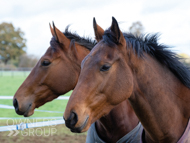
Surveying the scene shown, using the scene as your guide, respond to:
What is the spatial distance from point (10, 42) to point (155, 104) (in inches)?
1882

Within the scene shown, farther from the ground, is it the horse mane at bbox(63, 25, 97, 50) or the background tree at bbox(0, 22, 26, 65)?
the horse mane at bbox(63, 25, 97, 50)

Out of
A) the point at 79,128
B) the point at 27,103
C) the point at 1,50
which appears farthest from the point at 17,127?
the point at 1,50

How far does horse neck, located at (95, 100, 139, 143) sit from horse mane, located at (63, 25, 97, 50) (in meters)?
1.07

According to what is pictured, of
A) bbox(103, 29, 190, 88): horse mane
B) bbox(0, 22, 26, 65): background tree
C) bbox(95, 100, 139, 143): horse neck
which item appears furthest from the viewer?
bbox(0, 22, 26, 65): background tree

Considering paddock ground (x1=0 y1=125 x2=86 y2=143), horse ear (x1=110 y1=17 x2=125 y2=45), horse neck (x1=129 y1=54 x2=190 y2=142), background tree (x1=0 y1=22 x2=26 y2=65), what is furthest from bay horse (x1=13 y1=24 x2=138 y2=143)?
background tree (x1=0 y1=22 x2=26 y2=65)

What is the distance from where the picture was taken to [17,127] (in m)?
4.60

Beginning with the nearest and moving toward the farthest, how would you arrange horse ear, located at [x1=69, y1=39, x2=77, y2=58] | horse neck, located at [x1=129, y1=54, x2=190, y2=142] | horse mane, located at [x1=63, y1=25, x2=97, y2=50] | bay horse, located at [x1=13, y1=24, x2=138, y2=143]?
horse neck, located at [x1=129, y1=54, x2=190, y2=142] → bay horse, located at [x1=13, y1=24, x2=138, y2=143] → horse ear, located at [x1=69, y1=39, x2=77, y2=58] → horse mane, located at [x1=63, y1=25, x2=97, y2=50]

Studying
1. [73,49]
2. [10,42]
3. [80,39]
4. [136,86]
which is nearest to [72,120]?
[136,86]

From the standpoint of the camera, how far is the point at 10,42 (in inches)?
1785

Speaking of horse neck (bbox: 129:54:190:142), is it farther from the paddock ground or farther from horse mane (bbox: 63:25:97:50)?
the paddock ground

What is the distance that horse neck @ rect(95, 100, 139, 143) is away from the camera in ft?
8.31

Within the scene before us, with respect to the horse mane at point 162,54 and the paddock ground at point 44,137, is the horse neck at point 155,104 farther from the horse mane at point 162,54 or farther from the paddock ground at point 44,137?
the paddock ground at point 44,137

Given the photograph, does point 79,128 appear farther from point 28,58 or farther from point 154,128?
point 28,58

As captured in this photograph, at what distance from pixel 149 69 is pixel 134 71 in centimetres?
16
